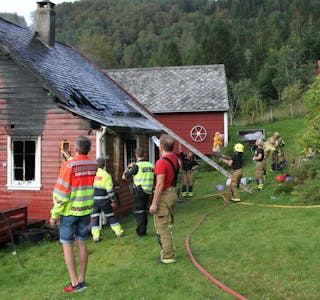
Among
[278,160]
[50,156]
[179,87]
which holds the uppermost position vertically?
[179,87]

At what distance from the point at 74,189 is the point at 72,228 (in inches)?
20.2

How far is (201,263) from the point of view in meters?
6.61

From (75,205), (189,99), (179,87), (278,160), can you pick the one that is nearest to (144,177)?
(75,205)

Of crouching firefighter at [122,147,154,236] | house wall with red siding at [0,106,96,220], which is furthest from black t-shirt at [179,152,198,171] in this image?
crouching firefighter at [122,147,154,236]

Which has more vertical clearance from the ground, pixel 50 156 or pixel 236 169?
pixel 50 156

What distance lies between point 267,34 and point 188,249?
192 ft

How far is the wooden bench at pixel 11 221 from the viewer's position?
900 cm

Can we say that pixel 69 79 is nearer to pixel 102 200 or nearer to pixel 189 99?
pixel 102 200

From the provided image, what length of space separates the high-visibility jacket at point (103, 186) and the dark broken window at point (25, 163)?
9.38 ft

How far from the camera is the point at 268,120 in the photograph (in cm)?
3391

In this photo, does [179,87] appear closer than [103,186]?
No

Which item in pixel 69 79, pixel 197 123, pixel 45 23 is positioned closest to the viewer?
pixel 69 79

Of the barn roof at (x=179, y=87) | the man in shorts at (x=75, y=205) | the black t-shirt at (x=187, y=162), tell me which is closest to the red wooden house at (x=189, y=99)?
the barn roof at (x=179, y=87)

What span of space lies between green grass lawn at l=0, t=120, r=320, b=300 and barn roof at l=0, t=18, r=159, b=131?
128 inches
